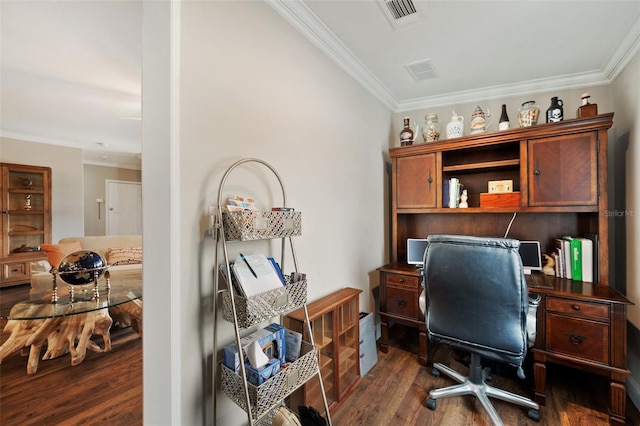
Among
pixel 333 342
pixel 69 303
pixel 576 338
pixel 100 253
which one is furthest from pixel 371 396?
pixel 100 253

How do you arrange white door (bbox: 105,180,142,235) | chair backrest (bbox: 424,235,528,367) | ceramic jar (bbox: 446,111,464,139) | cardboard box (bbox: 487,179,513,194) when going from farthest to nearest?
white door (bbox: 105,180,142,235) → ceramic jar (bbox: 446,111,464,139) → cardboard box (bbox: 487,179,513,194) → chair backrest (bbox: 424,235,528,367)

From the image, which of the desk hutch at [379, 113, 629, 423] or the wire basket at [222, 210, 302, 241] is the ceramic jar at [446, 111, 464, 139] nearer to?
the desk hutch at [379, 113, 629, 423]

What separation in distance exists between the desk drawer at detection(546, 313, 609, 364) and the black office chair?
45cm

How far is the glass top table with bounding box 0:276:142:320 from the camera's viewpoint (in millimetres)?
1893

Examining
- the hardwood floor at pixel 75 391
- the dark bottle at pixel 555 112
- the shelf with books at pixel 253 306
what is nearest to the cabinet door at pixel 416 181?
the dark bottle at pixel 555 112

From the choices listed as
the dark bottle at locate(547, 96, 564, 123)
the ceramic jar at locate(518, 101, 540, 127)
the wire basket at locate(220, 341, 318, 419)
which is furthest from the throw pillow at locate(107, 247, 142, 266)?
the dark bottle at locate(547, 96, 564, 123)

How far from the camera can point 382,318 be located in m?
2.49

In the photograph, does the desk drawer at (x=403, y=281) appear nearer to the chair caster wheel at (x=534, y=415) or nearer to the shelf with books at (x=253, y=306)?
the chair caster wheel at (x=534, y=415)

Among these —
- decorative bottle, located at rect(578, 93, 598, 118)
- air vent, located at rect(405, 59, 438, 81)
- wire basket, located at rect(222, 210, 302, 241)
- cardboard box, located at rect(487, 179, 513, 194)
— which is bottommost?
wire basket, located at rect(222, 210, 302, 241)

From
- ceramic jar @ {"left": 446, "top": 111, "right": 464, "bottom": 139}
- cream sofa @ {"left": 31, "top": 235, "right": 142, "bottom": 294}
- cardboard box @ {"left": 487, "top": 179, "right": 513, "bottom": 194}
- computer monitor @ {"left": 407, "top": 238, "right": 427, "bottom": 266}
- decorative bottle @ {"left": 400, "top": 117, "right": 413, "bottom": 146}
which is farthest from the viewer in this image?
cream sofa @ {"left": 31, "top": 235, "right": 142, "bottom": 294}

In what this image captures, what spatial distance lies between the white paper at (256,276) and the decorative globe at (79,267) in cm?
180

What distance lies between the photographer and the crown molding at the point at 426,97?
5.45 ft

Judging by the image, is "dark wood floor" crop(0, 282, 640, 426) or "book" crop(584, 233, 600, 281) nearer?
"dark wood floor" crop(0, 282, 640, 426)

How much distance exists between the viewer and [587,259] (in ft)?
6.48
